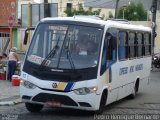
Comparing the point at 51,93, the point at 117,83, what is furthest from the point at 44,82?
the point at 117,83

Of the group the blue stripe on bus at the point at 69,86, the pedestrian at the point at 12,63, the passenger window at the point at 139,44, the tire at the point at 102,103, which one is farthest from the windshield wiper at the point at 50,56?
the pedestrian at the point at 12,63

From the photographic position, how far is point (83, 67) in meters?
12.3

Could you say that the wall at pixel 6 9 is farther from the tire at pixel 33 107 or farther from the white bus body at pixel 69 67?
the tire at pixel 33 107

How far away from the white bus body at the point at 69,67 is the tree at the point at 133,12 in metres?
72.2

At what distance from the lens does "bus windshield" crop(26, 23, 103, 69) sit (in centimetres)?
1248

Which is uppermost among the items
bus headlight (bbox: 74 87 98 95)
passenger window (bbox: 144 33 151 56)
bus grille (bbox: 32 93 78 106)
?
passenger window (bbox: 144 33 151 56)

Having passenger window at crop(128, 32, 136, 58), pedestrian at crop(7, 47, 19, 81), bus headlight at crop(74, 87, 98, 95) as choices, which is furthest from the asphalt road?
pedestrian at crop(7, 47, 19, 81)

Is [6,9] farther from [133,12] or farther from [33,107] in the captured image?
[133,12]

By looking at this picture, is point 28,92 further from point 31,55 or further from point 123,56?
point 123,56

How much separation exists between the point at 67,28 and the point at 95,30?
0.70 metres

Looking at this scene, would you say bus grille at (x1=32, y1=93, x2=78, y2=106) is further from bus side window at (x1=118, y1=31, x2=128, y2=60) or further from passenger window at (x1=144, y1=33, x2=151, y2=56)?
passenger window at (x1=144, y1=33, x2=151, y2=56)

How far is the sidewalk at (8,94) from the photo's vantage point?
1517 cm

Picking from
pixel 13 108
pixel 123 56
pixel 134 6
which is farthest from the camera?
pixel 134 6

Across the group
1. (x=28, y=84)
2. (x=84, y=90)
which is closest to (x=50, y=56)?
(x=28, y=84)
